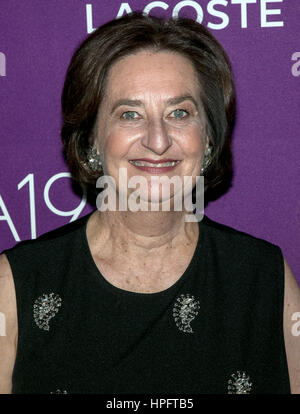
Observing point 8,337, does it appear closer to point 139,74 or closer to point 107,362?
point 107,362

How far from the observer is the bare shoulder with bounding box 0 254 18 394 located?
1534mm

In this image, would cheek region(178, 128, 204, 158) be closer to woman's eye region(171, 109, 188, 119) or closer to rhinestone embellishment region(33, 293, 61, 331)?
woman's eye region(171, 109, 188, 119)

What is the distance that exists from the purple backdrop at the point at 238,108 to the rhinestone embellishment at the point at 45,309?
1.62 ft

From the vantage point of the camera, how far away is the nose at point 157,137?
1417 millimetres

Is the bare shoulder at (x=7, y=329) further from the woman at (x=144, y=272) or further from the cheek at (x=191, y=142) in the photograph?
the cheek at (x=191, y=142)

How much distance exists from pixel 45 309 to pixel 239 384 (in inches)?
22.3

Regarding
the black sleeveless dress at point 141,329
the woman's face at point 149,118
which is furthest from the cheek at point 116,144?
the black sleeveless dress at point 141,329

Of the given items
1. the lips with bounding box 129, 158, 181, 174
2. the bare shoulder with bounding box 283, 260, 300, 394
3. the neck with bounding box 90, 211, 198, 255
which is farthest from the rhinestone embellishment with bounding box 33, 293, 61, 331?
the bare shoulder with bounding box 283, 260, 300, 394

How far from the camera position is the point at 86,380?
1526mm

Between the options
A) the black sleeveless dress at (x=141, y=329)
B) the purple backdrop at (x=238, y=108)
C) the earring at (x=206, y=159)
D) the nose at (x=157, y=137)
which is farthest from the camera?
the purple backdrop at (x=238, y=108)

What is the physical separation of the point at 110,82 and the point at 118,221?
383 mm

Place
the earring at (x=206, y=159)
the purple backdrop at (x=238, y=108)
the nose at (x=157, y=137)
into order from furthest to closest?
the purple backdrop at (x=238, y=108) < the earring at (x=206, y=159) < the nose at (x=157, y=137)

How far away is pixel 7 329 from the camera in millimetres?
1538
